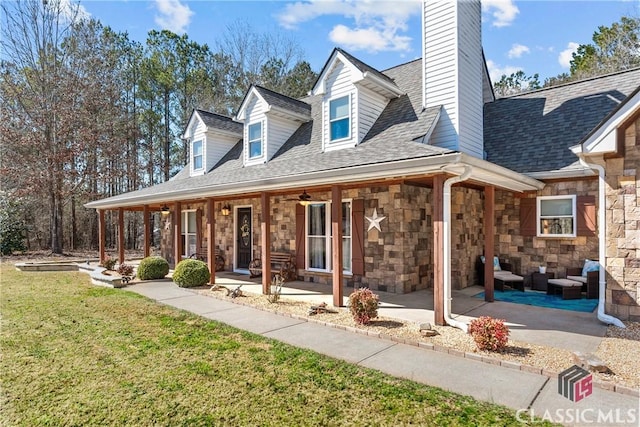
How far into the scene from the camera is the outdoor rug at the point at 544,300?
22.1 feet

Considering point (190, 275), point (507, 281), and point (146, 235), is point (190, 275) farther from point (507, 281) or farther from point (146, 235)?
point (507, 281)

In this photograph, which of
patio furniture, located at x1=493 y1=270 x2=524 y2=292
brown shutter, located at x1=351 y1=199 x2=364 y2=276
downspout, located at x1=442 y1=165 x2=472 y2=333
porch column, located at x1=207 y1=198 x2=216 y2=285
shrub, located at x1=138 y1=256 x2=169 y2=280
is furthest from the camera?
shrub, located at x1=138 y1=256 x2=169 y2=280

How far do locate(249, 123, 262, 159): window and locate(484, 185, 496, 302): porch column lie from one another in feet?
23.2

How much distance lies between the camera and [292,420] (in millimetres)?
2947

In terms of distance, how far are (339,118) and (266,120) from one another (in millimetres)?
2989

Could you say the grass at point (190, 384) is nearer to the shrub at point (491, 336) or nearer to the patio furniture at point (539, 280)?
the shrub at point (491, 336)

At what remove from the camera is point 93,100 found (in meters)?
19.3

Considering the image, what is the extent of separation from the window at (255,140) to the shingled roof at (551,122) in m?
6.92

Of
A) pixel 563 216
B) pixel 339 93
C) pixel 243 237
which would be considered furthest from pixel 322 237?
pixel 563 216

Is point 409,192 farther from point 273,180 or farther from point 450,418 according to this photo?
point 450,418

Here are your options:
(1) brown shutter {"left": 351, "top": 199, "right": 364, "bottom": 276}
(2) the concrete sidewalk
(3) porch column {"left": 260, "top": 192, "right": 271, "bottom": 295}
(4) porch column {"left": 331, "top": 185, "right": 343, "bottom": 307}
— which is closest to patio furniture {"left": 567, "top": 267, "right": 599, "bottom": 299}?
(1) brown shutter {"left": 351, "top": 199, "right": 364, "bottom": 276}

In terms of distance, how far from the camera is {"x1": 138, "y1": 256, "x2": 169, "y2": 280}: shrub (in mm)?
10203

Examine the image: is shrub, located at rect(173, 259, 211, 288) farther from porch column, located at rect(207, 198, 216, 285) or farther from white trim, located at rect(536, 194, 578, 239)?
white trim, located at rect(536, 194, 578, 239)

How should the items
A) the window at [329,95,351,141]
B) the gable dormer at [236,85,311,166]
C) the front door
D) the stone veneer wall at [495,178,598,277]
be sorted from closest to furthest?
the stone veneer wall at [495,178,598,277], the window at [329,95,351,141], the gable dormer at [236,85,311,166], the front door
